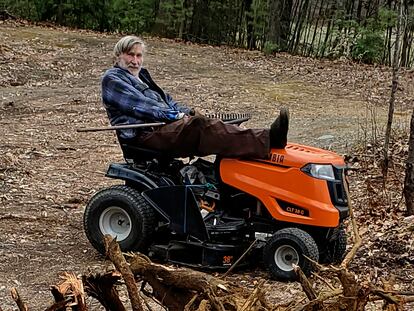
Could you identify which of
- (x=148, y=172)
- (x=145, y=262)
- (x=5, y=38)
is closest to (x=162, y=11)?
(x=5, y=38)

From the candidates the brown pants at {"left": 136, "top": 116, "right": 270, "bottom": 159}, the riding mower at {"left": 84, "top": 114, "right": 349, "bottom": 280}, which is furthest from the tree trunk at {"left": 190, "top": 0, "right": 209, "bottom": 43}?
the brown pants at {"left": 136, "top": 116, "right": 270, "bottom": 159}

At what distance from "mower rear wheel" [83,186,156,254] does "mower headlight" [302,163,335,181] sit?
120 centimetres

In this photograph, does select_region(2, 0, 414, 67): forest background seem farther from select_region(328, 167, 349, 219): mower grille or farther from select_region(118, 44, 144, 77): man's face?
select_region(328, 167, 349, 219): mower grille

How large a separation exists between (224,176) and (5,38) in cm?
1493

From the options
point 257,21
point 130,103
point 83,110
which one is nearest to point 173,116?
point 130,103

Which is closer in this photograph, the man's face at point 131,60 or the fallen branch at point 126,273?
the fallen branch at point 126,273

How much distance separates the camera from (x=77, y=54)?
59.8 ft

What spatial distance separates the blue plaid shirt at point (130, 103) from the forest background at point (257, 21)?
14806mm

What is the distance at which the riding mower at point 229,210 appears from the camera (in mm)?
5488

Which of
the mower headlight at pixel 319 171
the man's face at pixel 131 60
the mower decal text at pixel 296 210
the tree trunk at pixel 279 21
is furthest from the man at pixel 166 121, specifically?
the tree trunk at pixel 279 21

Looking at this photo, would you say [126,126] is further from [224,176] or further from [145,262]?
[145,262]

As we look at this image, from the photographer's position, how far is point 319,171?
5.51m

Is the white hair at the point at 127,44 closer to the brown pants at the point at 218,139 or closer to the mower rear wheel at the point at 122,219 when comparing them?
the brown pants at the point at 218,139

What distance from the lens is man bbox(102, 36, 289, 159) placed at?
5559mm
